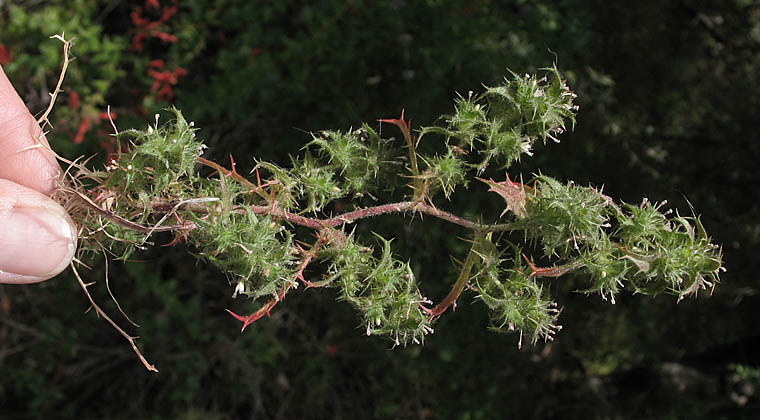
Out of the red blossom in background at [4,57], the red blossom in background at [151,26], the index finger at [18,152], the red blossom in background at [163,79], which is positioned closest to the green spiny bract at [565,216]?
the index finger at [18,152]

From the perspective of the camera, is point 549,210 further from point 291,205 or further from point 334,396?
point 334,396

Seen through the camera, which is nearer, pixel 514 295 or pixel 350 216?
pixel 514 295

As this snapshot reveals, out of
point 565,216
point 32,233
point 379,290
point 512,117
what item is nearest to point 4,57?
point 32,233

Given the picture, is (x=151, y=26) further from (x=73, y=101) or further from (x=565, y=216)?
(x=565, y=216)

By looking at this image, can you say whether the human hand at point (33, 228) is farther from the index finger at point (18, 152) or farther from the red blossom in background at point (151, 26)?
the red blossom in background at point (151, 26)

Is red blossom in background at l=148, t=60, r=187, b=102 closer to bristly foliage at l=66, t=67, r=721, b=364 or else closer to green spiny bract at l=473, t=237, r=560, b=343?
bristly foliage at l=66, t=67, r=721, b=364

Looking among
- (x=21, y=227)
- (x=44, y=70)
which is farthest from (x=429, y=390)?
(x=44, y=70)

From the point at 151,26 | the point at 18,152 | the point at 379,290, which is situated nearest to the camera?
the point at 379,290
